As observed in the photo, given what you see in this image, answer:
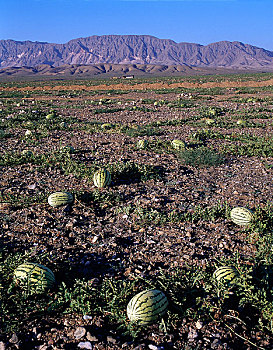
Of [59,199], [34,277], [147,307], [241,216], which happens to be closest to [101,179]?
[59,199]

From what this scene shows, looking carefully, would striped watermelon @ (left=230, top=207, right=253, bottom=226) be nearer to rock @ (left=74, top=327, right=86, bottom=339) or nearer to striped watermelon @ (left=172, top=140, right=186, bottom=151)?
rock @ (left=74, top=327, right=86, bottom=339)

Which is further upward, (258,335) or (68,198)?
(68,198)

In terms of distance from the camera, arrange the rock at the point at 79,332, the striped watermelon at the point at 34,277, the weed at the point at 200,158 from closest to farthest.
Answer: the rock at the point at 79,332 < the striped watermelon at the point at 34,277 < the weed at the point at 200,158

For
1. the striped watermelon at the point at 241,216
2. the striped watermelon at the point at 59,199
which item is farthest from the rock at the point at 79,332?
the striped watermelon at the point at 241,216

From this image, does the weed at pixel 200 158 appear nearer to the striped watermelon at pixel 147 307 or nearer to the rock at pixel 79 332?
the striped watermelon at pixel 147 307

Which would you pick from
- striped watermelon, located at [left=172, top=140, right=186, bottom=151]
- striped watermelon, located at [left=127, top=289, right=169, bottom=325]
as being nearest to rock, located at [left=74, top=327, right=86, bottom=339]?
striped watermelon, located at [left=127, top=289, right=169, bottom=325]

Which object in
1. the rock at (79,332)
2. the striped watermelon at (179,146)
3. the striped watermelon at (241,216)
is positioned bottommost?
the rock at (79,332)

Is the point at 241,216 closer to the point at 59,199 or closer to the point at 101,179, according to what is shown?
the point at 101,179

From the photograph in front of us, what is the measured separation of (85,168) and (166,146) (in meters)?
3.00

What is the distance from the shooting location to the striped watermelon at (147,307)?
285 centimetres

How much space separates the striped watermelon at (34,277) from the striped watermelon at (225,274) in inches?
74.4

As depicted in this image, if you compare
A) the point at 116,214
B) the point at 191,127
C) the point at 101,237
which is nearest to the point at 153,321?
the point at 101,237

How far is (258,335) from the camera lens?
9.16 feet

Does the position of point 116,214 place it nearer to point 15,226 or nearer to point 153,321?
point 15,226
